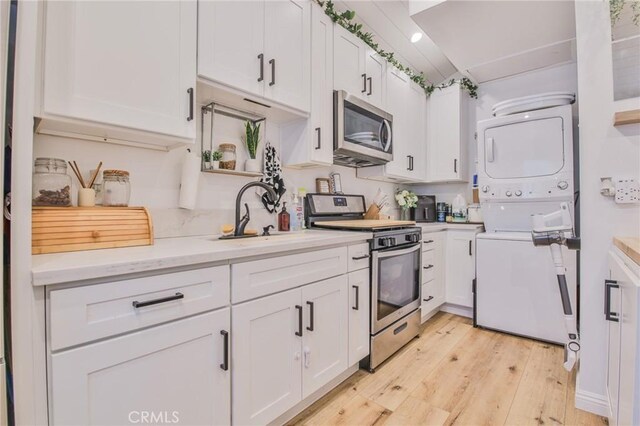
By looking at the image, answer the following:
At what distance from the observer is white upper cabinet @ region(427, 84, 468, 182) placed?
→ 128 inches

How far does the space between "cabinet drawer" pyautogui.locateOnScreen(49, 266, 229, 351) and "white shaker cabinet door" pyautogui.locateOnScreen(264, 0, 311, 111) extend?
1109mm

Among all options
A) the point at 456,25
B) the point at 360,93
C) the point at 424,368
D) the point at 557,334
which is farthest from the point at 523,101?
the point at 424,368

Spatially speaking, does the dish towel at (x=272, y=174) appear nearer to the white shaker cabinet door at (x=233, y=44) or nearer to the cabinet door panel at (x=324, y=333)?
the white shaker cabinet door at (x=233, y=44)

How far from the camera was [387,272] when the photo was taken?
2090 mm

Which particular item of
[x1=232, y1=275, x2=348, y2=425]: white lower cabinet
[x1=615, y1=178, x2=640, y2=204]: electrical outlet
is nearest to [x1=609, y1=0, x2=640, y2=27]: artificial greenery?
[x1=615, y1=178, x2=640, y2=204]: electrical outlet

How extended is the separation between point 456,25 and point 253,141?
1.73 m

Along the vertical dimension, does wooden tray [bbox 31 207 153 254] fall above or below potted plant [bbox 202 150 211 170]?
below

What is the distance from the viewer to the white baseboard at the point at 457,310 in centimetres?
303

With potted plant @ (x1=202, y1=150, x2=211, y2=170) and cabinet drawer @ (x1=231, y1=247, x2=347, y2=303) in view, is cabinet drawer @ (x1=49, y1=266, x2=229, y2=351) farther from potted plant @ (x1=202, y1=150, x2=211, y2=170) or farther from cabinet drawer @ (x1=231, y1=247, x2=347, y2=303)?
potted plant @ (x1=202, y1=150, x2=211, y2=170)

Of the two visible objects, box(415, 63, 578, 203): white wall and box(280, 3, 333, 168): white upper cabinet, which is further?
box(415, 63, 578, 203): white wall

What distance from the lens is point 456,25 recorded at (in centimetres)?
227

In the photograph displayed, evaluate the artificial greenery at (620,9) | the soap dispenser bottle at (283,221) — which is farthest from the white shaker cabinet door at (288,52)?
the artificial greenery at (620,9)

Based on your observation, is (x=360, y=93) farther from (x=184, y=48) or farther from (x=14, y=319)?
(x=14, y=319)

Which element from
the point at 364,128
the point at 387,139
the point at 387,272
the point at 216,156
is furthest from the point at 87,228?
the point at 387,139
